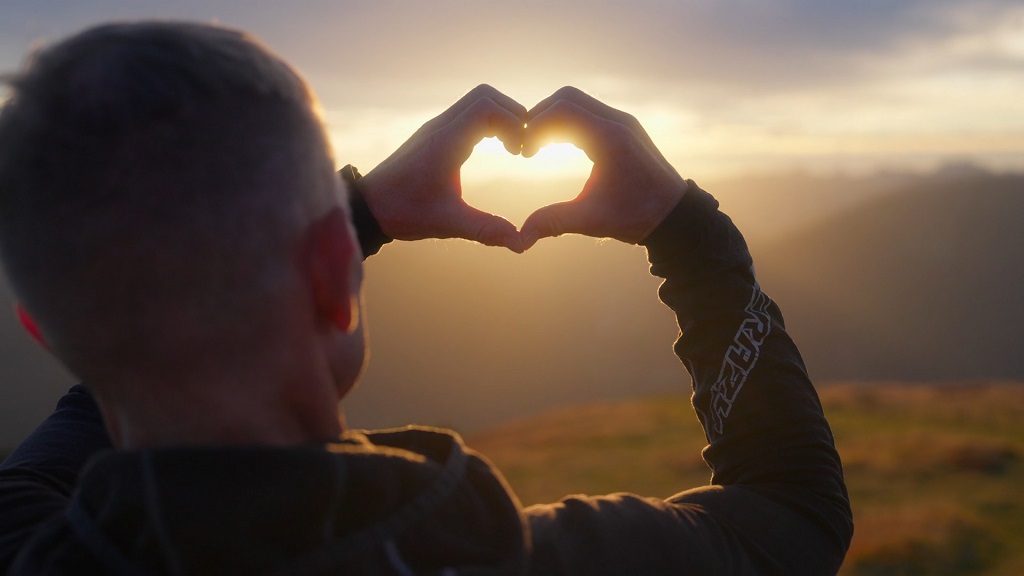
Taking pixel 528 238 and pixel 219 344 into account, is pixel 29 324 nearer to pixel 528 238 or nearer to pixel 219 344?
pixel 219 344

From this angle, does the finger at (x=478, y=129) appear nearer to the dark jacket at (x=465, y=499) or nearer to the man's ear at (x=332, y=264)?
the dark jacket at (x=465, y=499)

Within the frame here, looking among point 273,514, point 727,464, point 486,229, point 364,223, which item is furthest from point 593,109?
point 273,514

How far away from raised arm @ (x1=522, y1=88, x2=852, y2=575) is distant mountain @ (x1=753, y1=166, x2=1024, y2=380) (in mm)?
94136

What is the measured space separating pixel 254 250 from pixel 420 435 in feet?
1.53

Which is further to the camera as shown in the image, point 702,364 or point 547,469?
point 547,469

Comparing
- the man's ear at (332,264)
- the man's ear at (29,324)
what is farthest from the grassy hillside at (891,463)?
the man's ear at (29,324)

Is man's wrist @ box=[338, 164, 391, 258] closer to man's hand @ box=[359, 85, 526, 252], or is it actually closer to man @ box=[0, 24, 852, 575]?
man's hand @ box=[359, 85, 526, 252]

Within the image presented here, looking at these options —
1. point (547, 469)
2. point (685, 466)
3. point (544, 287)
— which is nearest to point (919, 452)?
point (685, 466)

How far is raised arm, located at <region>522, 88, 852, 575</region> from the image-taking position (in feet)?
4.71

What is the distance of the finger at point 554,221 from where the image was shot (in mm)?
2049

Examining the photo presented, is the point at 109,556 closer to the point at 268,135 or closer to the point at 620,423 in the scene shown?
the point at 268,135

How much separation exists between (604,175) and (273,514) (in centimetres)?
121

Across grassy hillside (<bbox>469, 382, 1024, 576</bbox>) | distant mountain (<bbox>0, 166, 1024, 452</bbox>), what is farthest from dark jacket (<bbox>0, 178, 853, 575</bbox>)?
distant mountain (<bbox>0, 166, 1024, 452</bbox>)

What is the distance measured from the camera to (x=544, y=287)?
96.4 m
